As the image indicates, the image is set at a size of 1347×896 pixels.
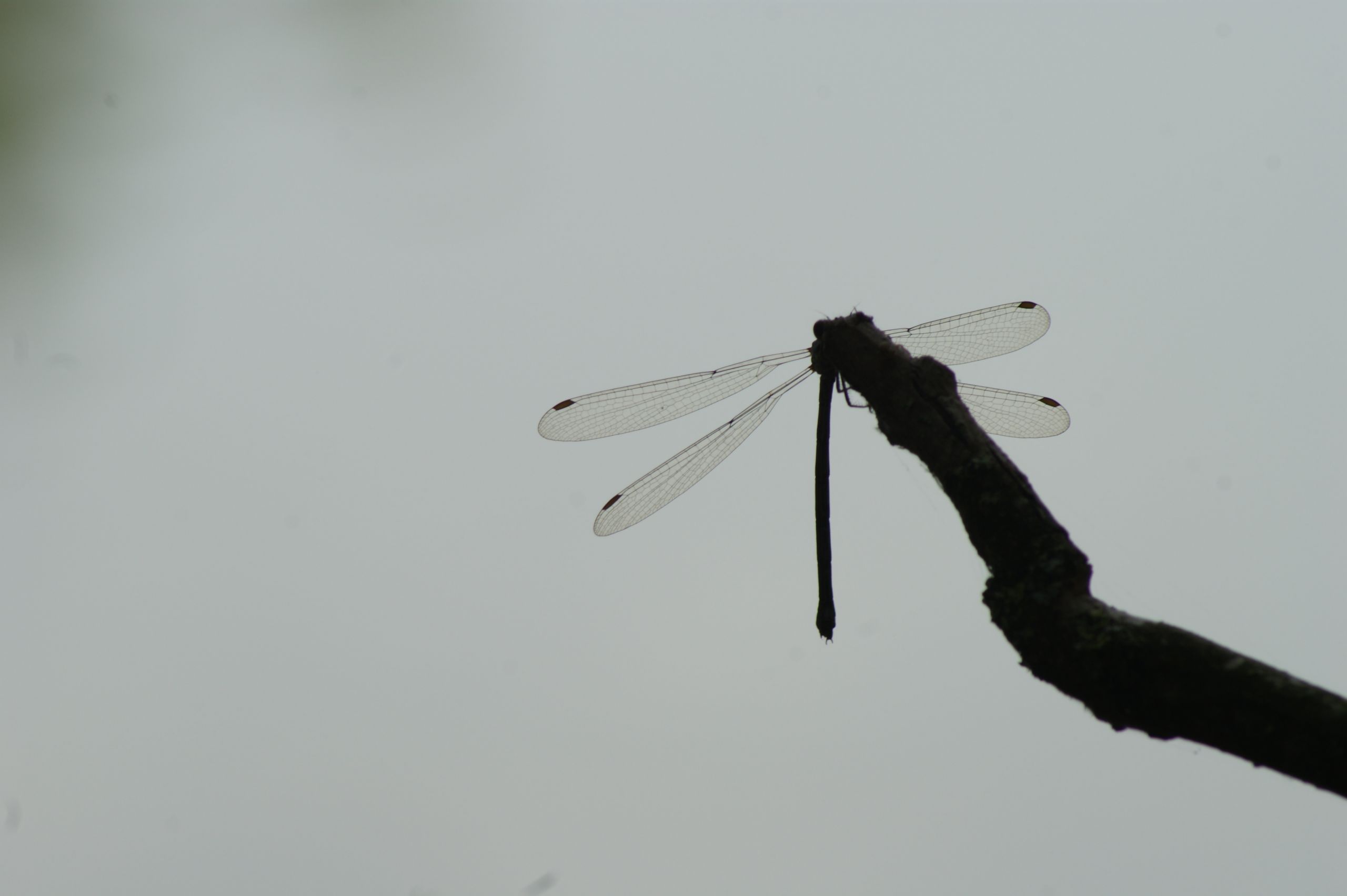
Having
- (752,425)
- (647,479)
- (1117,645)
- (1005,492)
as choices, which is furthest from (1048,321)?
(1117,645)

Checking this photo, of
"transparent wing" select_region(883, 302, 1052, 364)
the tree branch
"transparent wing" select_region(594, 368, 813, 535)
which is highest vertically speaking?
"transparent wing" select_region(883, 302, 1052, 364)

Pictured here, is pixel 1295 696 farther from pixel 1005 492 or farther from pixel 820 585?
pixel 820 585

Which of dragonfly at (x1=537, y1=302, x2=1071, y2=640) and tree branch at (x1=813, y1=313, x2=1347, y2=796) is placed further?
dragonfly at (x1=537, y1=302, x2=1071, y2=640)

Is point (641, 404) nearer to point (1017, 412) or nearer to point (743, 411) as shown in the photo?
point (743, 411)

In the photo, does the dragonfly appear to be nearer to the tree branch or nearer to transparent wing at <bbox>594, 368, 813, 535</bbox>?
transparent wing at <bbox>594, 368, 813, 535</bbox>

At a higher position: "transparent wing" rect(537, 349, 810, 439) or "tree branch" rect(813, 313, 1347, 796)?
"transparent wing" rect(537, 349, 810, 439)

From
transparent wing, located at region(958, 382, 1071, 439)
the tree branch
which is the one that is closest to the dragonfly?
transparent wing, located at region(958, 382, 1071, 439)

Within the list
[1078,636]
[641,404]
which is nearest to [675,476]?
[641,404]

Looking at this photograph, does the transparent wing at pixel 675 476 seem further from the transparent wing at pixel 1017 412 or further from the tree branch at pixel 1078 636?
the tree branch at pixel 1078 636
